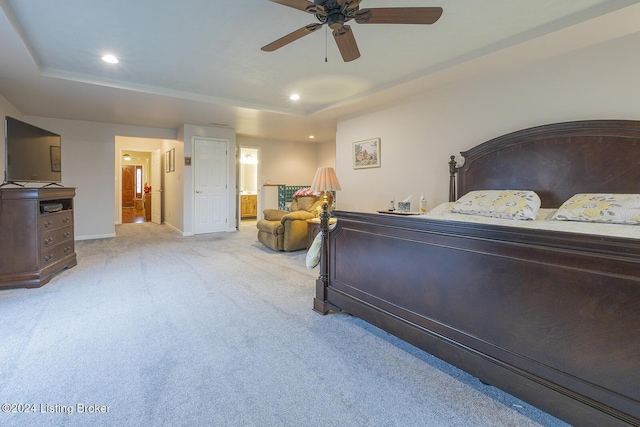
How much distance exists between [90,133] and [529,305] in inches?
290

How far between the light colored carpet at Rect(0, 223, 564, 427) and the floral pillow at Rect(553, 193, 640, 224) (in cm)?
158

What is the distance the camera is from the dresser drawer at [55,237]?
3.25 metres

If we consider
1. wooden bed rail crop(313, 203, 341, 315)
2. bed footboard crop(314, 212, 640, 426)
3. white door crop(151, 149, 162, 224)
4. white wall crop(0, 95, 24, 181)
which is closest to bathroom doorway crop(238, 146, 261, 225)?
white door crop(151, 149, 162, 224)

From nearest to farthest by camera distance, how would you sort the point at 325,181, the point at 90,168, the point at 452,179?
the point at 452,179 < the point at 325,181 < the point at 90,168

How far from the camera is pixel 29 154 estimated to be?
345 cm

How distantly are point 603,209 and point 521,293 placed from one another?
1515 millimetres

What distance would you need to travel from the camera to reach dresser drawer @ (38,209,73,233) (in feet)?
10.6

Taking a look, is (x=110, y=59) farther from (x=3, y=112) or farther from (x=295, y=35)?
(x=3, y=112)

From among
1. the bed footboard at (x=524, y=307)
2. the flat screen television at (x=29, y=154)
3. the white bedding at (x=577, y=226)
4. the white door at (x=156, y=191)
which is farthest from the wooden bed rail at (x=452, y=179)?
the white door at (x=156, y=191)

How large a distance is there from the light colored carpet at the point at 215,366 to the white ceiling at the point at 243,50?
242cm

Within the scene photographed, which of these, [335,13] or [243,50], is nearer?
[335,13]

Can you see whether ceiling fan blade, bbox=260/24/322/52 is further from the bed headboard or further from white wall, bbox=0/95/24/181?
white wall, bbox=0/95/24/181

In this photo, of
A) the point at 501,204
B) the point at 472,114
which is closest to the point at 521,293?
the point at 501,204

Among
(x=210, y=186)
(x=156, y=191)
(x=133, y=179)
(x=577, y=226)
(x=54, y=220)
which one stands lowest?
(x=54, y=220)
